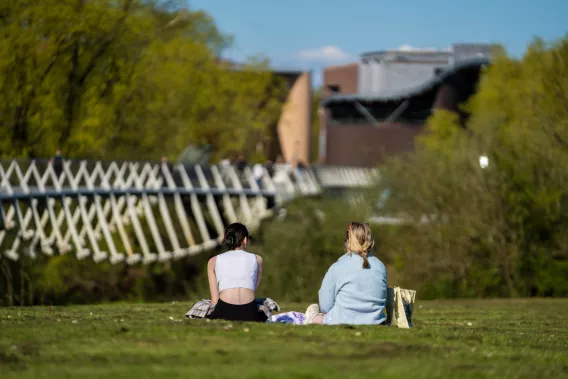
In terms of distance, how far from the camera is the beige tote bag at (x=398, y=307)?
13.3m

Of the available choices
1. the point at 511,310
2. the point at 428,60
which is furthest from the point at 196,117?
the point at 511,310

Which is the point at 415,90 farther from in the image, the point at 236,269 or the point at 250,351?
the point at 250,351

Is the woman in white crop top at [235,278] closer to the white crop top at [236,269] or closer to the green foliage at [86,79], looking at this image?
the white crop top at [236,269]

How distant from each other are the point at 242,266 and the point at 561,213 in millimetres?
25234

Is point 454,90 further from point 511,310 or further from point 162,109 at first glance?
point 511,310

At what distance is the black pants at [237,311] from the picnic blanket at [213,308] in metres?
0.07

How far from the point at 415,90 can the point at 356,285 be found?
289ft

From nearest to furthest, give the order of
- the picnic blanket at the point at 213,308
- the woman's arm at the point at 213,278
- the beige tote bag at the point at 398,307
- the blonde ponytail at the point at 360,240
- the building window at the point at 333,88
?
the blonde ponytail at the point at 360,240
the woman's arm at the point at 213,278
the picnic blanket at the point at 213,308
the beige tote bag at the point at 398,307
the building window at the point at 333,88

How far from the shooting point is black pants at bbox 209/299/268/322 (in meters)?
13.1

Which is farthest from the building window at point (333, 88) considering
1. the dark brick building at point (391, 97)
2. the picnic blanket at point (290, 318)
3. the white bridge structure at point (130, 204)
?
the picnic blanket at point (290, 318)

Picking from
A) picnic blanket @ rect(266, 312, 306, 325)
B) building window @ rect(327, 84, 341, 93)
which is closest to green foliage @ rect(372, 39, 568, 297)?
picnic blanket @ rect(266, 312, 306, 325)

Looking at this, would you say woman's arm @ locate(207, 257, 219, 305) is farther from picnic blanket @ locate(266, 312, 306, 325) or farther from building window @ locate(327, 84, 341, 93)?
building window @ locate(327, 84, 341, 93)

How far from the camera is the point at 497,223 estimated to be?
3731cm

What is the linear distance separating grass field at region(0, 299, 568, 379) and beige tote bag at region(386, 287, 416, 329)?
0.70 ft
